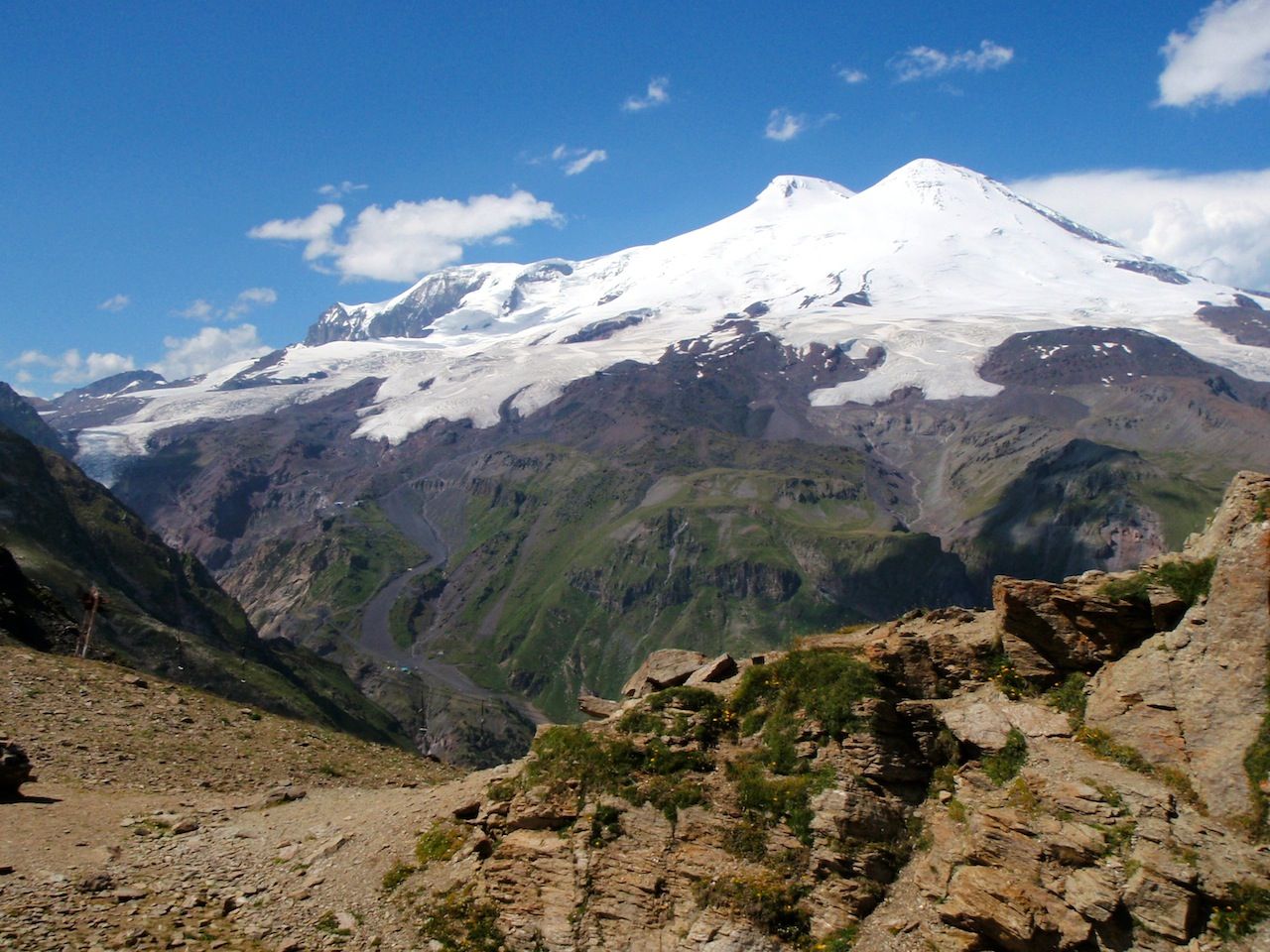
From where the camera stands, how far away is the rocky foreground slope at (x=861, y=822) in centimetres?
1744

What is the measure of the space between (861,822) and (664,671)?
30.6 ft

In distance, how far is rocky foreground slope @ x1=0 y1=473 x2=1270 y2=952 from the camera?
1744 centimetres

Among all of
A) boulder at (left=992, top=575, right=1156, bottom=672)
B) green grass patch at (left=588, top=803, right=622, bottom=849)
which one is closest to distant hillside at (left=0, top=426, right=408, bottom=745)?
green grass patch at (left=588, top=803, right=622, bottom=849)

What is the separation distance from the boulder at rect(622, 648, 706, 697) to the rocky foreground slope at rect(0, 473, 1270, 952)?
9.48 ft

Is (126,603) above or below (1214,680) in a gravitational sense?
below

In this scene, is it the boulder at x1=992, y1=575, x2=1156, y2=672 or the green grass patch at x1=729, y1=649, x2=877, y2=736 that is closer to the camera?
the boulder at x1=992, y1=575, x2=1156, y2=672

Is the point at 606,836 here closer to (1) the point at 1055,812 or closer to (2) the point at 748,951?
(2) the point at 748,951

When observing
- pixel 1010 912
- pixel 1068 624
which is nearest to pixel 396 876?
pixel 1010 912

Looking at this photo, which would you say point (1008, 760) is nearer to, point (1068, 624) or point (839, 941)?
point (1068, 624)

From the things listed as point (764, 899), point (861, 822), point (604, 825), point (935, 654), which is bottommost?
point (764, 899)

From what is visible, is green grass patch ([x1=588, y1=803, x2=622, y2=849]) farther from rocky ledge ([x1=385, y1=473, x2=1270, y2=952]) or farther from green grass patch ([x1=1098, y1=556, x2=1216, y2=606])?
green grass patch ([x1=1098, y1=556, x2=1216, y2=606])

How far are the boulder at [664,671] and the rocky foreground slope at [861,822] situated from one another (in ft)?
9.48

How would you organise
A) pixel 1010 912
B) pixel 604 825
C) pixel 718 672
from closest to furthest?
pixel 1010 912, pixel 604 825, pixel 718 672

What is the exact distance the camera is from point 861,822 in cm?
1995
